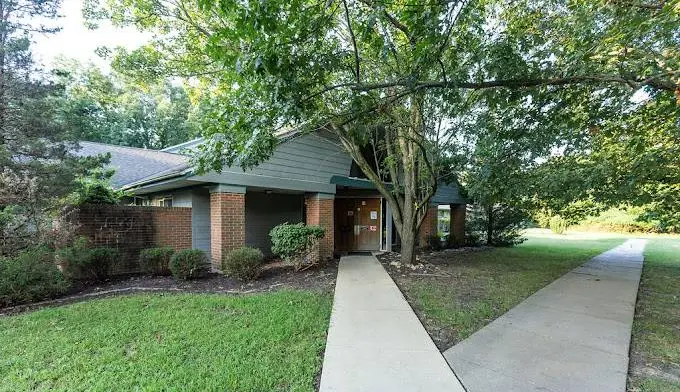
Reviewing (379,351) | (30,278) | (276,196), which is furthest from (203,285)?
(276,196)

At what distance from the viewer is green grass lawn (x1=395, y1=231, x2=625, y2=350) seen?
4.80 meters

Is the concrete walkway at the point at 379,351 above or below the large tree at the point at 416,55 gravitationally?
below

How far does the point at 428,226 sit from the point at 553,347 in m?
10.3

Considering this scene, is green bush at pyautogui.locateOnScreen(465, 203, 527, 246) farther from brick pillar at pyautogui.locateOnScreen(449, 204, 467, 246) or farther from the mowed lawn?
the mowed lawn

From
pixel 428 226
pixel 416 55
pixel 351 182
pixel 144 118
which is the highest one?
pixel 144 118

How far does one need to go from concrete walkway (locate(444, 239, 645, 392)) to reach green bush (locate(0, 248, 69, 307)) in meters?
6.86

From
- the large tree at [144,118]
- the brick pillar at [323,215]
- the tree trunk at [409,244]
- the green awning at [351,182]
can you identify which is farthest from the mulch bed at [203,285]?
the large tree at [144,118]

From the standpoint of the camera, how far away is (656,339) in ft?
14.6

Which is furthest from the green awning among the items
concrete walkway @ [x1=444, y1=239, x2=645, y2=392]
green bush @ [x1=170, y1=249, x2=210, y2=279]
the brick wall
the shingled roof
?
concrete walkway @ [x1=444, y1=239, x2=645, y2=392]

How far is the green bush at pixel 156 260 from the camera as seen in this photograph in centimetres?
796

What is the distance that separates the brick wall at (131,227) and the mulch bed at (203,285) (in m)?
0.94

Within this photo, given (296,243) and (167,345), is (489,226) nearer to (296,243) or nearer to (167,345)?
(296,243)

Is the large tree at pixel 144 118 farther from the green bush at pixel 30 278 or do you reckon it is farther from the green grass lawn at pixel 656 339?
the green grass lawn at pixel 656 339

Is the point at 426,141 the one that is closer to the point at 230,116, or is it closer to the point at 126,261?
the point at 230,116
